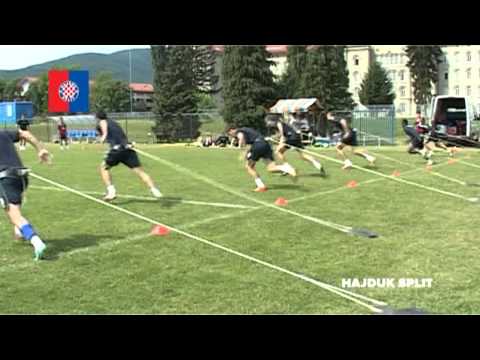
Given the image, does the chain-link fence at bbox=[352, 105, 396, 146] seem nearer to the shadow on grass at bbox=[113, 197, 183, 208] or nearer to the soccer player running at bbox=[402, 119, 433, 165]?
the soccer player running at bbox=[402, 119, 433, 165]

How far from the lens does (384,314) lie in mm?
5664

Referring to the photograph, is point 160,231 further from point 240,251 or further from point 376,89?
point 376,89

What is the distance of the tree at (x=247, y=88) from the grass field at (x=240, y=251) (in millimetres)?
15603

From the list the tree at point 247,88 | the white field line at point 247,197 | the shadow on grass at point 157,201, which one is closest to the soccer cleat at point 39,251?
the white field line at point 247,197

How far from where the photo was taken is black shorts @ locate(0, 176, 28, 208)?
7.83 m

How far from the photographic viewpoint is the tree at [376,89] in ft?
192

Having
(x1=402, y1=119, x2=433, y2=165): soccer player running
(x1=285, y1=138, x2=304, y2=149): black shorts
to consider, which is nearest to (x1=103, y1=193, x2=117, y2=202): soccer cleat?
(x1=285, y1=138, x2=304, y2=149): black shorts

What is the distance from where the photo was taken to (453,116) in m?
33.4

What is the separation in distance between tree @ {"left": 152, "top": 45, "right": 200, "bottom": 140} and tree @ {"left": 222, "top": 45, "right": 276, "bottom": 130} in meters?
3.35

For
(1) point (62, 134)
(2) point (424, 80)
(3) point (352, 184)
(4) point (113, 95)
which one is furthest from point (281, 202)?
(2) point (424, 80)

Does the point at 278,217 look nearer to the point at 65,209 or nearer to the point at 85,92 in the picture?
the point at 65,209

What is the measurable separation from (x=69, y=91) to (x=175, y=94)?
32.1 metres

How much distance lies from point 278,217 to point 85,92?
718 centimetres

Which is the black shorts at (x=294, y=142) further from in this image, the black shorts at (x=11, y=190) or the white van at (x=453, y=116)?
the white van at (x=453, y=116)
